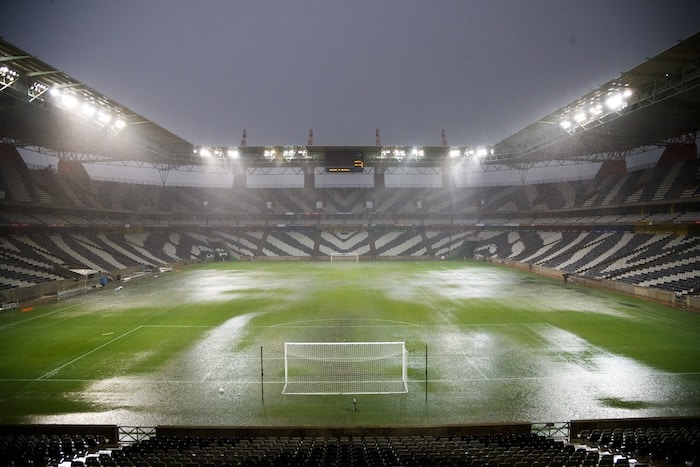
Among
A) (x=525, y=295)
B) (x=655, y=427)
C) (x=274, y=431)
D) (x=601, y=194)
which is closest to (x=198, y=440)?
(x=274, y=431)

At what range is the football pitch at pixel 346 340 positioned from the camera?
1173 cm

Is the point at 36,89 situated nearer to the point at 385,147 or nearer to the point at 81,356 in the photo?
the point at 81,356

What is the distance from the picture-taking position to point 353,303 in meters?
27.0

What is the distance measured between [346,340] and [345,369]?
10.3 ft

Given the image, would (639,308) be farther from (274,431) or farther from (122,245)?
(122,245)

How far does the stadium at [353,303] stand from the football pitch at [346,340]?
4.9 inches

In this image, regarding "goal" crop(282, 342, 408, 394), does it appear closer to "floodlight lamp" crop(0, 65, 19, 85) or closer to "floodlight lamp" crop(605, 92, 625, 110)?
"floodlight lamp" crop(0, 65, 19, 85)

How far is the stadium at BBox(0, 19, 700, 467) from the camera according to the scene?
1012 centimetres

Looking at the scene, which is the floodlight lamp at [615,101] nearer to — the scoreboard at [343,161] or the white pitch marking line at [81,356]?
the scoreboard at [343,161]

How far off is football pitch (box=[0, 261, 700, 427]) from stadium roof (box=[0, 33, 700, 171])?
14.7 m

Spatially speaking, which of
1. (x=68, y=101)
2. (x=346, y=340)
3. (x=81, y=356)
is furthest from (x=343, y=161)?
(x=81, y=356)

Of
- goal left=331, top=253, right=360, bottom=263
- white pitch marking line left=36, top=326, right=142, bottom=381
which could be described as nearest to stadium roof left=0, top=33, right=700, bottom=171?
goal left=331, top=253, right=360, bottom=263

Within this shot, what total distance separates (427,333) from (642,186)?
37.9 m

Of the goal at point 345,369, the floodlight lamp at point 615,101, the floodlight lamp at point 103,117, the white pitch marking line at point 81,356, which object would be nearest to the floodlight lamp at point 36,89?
the floodlight lamp at point 103,117
